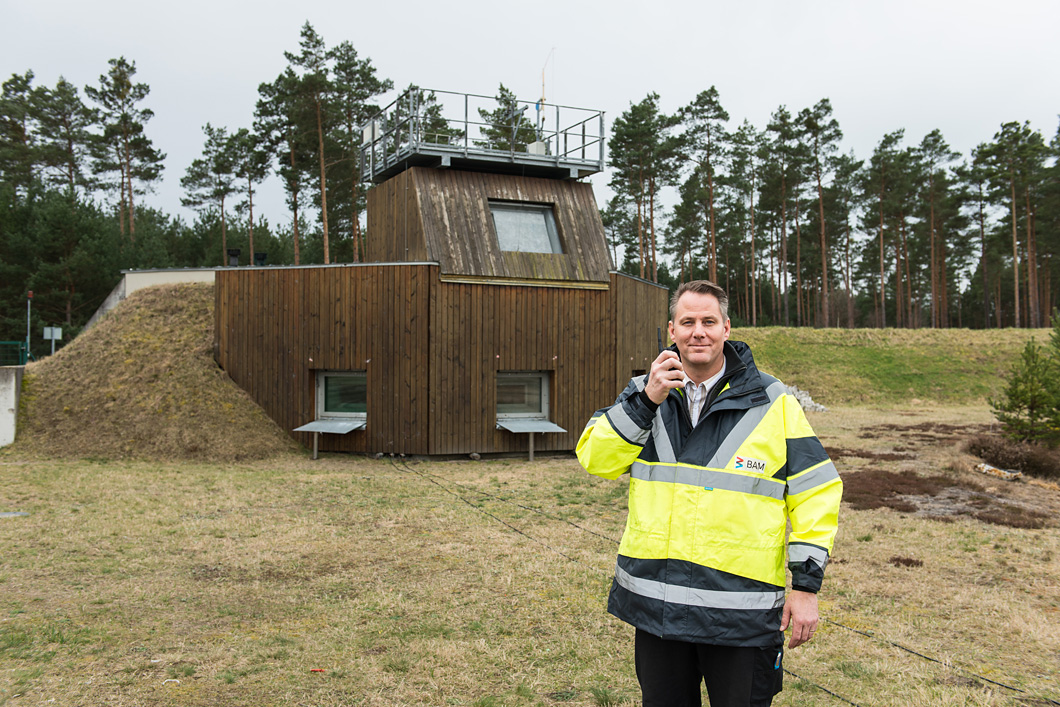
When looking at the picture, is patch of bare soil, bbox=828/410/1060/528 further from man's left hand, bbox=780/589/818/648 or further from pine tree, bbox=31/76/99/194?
pine tree, bbox=31/76/99/194

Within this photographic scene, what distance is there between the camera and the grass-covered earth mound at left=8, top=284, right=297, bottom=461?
1405 cm

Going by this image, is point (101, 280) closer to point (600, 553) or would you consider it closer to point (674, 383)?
point (600, 553)

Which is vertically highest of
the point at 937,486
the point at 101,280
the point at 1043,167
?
the point at 1043,167

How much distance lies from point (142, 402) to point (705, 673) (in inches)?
583

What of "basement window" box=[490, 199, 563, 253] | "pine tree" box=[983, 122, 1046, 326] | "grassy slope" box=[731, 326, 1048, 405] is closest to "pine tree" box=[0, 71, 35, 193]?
"basement window" box=[490, 199, 563, 253]

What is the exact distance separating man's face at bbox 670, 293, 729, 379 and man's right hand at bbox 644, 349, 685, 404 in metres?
0.09

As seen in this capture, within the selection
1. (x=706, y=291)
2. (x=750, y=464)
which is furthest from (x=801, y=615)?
(x=706, y=291)

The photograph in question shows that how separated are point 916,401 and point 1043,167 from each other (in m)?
20.7

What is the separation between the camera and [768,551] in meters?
2.65

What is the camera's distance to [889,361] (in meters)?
35.1

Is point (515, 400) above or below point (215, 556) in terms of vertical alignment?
above

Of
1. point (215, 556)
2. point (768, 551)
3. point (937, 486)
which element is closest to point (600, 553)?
point (215, 556)

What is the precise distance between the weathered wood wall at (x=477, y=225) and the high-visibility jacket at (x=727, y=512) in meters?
12.2

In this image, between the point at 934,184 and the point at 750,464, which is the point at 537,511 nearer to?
the point at 750,464
